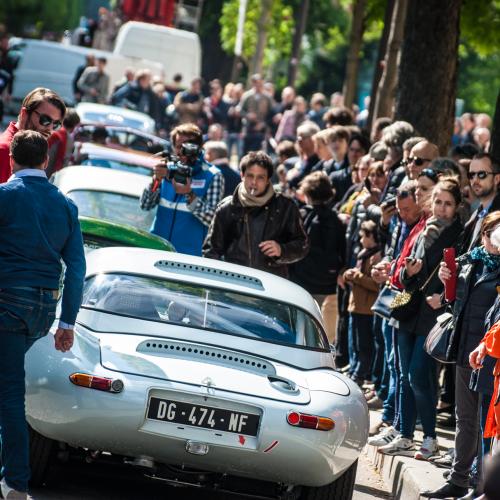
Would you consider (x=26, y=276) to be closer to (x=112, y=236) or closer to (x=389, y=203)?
(x=112, y=236)

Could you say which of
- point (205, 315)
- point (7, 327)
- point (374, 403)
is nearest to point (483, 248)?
point (205, 315)

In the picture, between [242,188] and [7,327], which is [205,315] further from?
[242,188]

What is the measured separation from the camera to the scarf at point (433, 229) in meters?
9.41

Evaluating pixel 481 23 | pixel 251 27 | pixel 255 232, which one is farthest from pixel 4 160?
pixel 251 27

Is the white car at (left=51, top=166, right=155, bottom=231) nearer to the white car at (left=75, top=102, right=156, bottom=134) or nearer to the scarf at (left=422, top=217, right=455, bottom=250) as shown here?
the scarf at (left=422, top=217, right=455, bottom=250)

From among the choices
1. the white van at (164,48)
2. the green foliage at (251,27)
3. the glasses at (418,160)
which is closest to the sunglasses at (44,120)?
the glasses at (418,160)

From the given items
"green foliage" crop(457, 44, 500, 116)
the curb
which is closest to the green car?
the curb

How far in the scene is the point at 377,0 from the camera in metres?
26.0

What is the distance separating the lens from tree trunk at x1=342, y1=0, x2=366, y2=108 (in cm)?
2800

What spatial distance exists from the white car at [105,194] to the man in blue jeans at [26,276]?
5125 millimetres

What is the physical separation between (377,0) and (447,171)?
53.1 ft

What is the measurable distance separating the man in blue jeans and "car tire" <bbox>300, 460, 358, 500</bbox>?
157cm

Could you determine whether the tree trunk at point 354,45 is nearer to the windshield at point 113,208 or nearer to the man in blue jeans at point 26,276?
the windshield at point 113,208

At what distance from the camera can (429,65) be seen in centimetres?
1599
